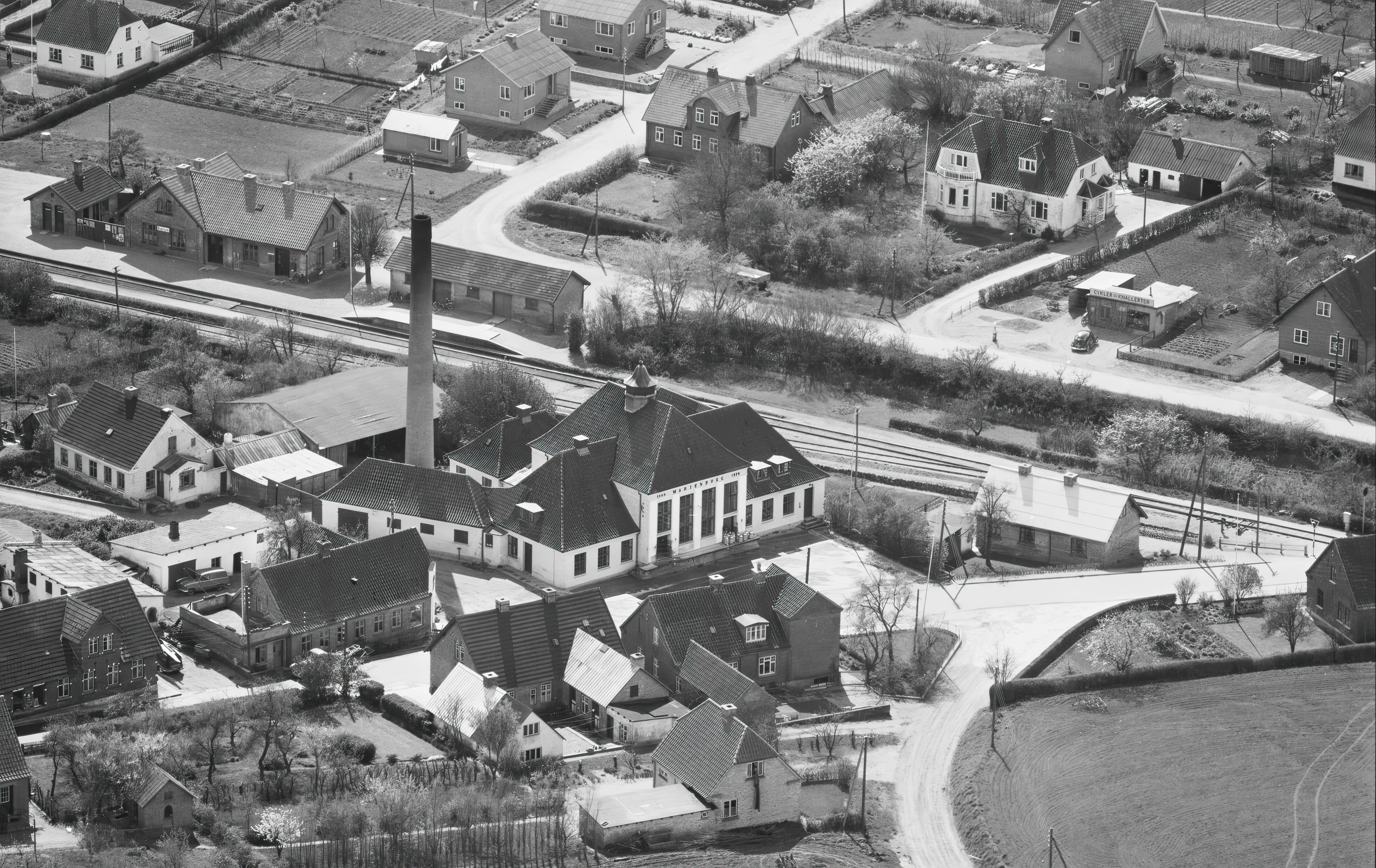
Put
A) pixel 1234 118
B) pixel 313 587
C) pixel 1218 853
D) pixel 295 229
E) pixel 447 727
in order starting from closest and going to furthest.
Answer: pixel 1218 853, pixel 447 727, pixel 313 587, pixel 295 229, pixel 1234 118

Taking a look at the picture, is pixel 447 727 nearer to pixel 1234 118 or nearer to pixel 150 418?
pixel 150 418

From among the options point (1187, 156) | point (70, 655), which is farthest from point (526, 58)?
point (70, 655)

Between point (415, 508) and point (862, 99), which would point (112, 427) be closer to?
point (415, 508)

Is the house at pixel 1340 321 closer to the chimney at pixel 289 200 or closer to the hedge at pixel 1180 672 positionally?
the hedge at pixel 1180 672

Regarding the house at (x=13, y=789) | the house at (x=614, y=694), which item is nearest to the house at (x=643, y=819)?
the house at (x=614, y=694)

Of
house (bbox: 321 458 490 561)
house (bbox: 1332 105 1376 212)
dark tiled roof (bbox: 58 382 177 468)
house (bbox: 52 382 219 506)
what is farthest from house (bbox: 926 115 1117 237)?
dark tiled roof (bbox: 58 382 177 468)

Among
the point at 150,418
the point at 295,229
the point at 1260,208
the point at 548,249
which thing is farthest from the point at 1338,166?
the point at 150,418

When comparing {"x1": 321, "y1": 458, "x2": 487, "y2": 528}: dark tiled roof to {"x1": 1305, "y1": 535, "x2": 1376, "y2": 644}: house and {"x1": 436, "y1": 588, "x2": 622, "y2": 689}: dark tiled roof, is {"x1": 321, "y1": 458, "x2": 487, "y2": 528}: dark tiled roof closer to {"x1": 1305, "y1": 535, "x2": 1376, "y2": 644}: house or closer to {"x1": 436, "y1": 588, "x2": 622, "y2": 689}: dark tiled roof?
{"x1": 436, "y1": 588, "x2": 622, "y2": 689}: dark tiled roof
